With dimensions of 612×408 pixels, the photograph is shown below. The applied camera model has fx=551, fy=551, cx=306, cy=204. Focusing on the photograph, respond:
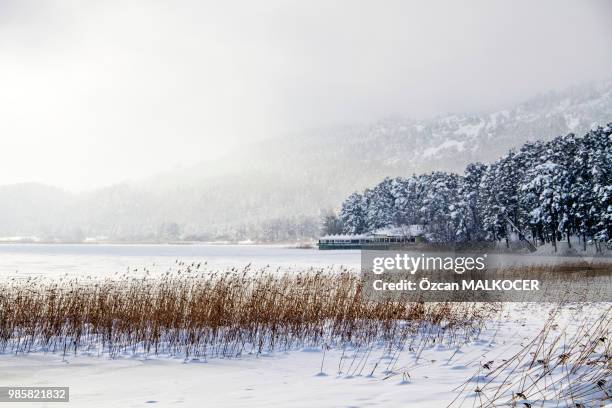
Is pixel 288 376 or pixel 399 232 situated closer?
pixel 288 376

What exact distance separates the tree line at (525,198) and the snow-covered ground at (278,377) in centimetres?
4463

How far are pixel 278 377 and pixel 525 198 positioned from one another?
63.6 m

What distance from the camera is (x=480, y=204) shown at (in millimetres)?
82812

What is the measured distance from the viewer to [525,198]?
67000mm

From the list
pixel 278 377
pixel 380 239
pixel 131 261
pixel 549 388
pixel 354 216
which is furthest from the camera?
pixel 354 216

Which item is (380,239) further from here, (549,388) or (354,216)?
(549,388)

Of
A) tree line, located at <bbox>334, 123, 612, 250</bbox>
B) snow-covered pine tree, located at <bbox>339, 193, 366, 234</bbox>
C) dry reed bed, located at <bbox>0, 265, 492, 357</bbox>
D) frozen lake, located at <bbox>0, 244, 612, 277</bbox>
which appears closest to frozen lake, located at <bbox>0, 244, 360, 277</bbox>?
frozen lake, located at <bbox>0, 244, 612, 277</bbox>

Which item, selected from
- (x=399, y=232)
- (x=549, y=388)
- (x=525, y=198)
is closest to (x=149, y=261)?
(x=525, y=198)

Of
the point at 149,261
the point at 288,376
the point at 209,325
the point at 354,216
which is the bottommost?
the point at 149,261

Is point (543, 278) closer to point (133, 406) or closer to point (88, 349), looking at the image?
point (88, 349)

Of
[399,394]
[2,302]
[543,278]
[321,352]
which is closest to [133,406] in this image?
[399,394]

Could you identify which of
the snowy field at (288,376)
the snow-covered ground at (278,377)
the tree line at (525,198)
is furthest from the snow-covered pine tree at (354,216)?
the snow-covered ground at (278,377)

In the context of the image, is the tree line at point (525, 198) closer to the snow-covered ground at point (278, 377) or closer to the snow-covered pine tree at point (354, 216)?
the snow-covered pine tree at point (354, 216)

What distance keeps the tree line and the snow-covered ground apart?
44.6m
